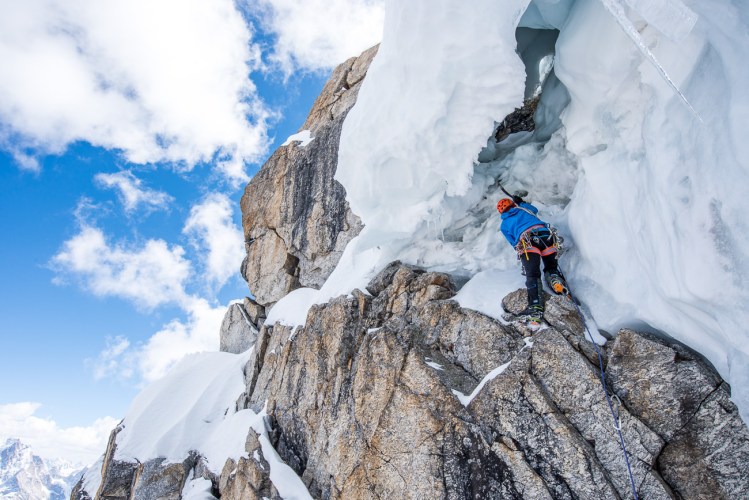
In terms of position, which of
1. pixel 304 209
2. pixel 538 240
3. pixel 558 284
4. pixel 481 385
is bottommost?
pixel 481 385

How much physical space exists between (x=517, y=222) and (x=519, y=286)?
3.91 feet

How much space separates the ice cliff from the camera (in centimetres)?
455

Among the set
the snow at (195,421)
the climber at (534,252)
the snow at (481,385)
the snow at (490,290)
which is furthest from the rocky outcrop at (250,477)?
the climber at (534,252)

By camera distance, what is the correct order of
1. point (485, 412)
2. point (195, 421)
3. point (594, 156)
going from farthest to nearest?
point (195, 421) < point (594, 156) < point (485, 412)

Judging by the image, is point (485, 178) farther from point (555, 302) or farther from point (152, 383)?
point (152, 383)

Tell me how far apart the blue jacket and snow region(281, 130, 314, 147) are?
38.5 ft

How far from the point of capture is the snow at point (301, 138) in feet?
57.2

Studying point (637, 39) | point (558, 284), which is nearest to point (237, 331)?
point (558, 284)

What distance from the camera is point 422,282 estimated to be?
8.84 meters

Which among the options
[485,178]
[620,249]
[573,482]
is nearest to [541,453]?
[573,482]

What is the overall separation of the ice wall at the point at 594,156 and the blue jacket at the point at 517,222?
28.9 inches

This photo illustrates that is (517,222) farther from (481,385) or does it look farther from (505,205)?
(481,385)

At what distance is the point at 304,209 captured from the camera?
16344 mm

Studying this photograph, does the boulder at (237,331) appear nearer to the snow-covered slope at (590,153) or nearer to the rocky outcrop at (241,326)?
the rocky outcrop at (241,326)
